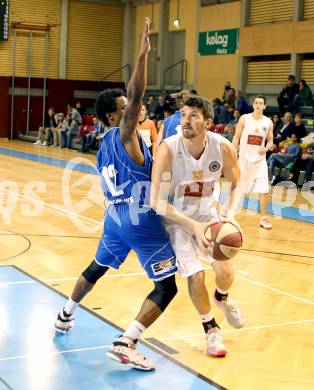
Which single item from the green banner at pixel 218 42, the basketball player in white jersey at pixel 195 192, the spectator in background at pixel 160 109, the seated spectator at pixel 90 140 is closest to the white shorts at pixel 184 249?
the basketball player in white jersey at pixel 195 192

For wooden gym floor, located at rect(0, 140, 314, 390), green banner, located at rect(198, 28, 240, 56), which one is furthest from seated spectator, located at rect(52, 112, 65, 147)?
wooden gym floor, located at rect(0, 140, 314, 390)

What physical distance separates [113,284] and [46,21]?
2309cm

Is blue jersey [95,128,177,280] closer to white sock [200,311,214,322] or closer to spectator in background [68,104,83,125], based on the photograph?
white sock [200,311,214,322]

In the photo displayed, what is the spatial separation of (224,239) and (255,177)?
17.8ft

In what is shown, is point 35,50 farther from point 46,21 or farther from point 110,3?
point 110,3

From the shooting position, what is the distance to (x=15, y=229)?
8812 millimetres

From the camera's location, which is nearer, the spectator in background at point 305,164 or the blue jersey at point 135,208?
the blue jersey at point 135,208

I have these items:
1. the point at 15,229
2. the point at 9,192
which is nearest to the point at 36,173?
the point at 9,192

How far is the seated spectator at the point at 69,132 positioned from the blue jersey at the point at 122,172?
20.0 m

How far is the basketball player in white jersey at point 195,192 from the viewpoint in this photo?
4.29 metres

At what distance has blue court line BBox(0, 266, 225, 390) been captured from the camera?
402 cm

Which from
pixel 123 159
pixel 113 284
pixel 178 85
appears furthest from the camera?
pixel 178 85

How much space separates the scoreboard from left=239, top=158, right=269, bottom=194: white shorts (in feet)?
62.2

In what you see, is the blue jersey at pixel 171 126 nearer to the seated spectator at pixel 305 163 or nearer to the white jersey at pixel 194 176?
the white jersey at pixel 194 176
